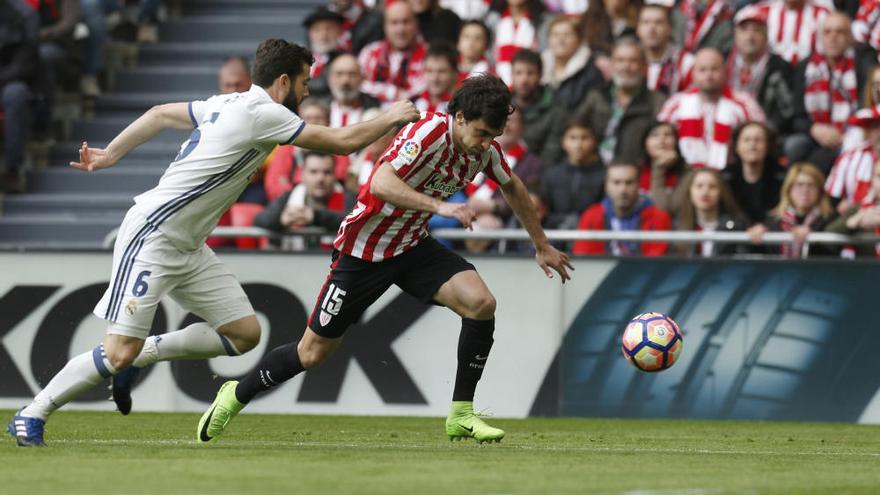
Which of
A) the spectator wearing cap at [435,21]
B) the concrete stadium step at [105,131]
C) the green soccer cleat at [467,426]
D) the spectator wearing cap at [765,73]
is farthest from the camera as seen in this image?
the concrete stadium step at [105,131]

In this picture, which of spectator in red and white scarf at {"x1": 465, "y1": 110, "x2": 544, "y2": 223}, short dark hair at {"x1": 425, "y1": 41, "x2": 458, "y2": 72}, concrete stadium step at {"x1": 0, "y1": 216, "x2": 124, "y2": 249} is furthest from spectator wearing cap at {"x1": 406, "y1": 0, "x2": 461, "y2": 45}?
concrete stadium step at {"x1": 0, "y1": 216, "x2": 124, "y2": 249}

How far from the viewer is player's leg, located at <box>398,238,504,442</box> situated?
33.0 ft

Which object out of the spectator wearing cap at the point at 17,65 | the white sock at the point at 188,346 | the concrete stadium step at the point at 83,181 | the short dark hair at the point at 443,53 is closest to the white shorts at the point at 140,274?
the white sock at the point at 188,346

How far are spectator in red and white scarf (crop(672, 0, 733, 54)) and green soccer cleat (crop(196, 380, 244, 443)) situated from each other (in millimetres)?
7739

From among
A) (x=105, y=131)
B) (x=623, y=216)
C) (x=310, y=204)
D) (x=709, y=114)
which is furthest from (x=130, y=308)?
(x=105, y=131)

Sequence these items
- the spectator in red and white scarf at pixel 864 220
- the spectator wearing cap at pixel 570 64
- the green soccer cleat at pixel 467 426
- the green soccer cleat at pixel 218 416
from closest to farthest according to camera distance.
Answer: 1. the green soccer cleat at pixel 467 426
2. the green soccer cleat at pixel 218 416
3. the spectator in red and white scarf at pixel 864 220
4. the spectator wearing cap at pixel 570 64

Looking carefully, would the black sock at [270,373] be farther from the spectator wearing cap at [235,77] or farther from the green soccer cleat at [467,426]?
the spectator wearing cap at [235,77]

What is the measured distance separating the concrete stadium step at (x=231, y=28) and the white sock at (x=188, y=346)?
9.03 m

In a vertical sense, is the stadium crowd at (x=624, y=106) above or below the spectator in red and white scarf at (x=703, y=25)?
below

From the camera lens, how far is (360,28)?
687 inches

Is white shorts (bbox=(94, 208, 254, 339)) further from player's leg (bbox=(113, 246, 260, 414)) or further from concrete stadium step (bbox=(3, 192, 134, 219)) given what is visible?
concrete stadium step (bbox=(3, 192, 134, 219))

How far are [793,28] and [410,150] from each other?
7551 millimetres

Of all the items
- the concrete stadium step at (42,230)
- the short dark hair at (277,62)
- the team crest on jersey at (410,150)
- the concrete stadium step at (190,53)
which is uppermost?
the short dark hair at (277,62)

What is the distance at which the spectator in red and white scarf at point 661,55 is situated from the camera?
15.8 meters
